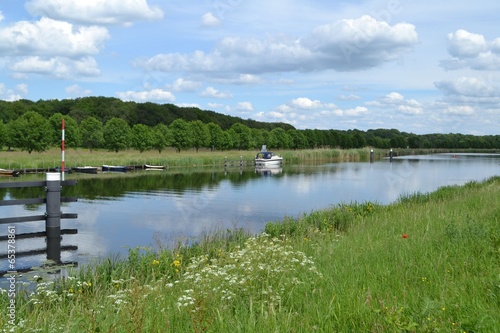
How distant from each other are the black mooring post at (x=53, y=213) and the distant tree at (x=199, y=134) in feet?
267

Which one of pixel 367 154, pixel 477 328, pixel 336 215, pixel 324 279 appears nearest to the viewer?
pixel 477 328

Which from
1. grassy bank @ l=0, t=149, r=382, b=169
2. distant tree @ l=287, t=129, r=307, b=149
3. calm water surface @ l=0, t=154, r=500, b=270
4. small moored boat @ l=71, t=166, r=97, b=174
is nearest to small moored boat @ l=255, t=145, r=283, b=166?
grassy bank @ l=0, t=149, r=382, b=169

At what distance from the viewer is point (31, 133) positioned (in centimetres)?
6450

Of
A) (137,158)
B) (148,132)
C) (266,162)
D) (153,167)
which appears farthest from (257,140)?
(153,167)

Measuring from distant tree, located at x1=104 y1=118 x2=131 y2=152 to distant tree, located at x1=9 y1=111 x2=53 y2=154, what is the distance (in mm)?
11524

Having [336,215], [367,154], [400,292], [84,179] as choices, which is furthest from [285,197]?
[367,154]

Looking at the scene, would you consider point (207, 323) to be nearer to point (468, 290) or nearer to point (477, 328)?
point (477, 328)

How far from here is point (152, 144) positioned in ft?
271

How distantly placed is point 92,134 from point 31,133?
1358cm

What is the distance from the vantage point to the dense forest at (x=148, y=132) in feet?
220

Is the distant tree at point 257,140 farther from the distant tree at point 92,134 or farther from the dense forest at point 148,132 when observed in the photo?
the distant tree at point 92,134

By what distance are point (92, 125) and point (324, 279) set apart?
7875cm

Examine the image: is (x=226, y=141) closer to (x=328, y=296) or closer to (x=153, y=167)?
(x=153, y=167)

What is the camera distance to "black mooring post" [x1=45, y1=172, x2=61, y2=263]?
12.6 m
